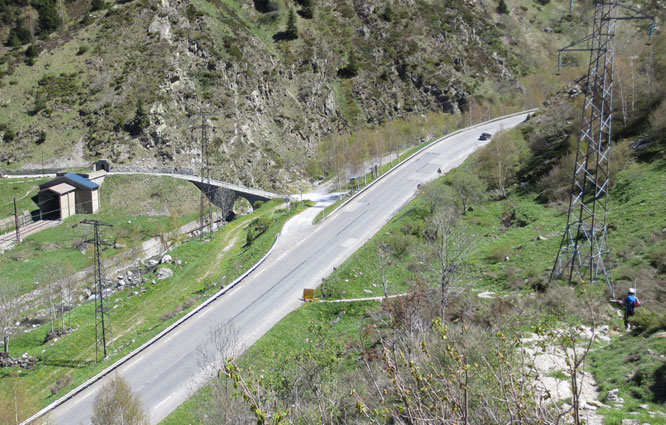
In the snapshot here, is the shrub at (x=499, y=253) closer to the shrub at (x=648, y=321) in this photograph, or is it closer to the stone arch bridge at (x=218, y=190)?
the shrub at (x=648, y=321)

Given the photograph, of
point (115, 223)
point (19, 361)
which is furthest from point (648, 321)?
point (115, 223)

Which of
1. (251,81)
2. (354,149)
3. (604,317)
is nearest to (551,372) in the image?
(604,317)

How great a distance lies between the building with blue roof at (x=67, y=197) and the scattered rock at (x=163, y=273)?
20377 millimetres

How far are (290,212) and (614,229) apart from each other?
1185 inches

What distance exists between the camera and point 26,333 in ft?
118

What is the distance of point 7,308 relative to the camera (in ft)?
116

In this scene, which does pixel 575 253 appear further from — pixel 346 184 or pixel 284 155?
pixel 284 155

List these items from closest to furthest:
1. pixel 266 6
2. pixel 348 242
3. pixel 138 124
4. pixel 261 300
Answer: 1. pixel 261 300
2. pixel 348 242
3. pixel 138 124
4. pixel 266 6

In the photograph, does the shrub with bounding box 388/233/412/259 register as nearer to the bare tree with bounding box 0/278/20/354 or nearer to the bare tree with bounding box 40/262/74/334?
the bare tree with bounding box 40/262/74/334

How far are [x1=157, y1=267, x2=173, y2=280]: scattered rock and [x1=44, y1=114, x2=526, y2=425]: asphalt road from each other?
1013 cm

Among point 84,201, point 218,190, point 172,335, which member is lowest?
point 172,335

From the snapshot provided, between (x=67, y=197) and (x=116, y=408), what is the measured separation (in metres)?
45.3

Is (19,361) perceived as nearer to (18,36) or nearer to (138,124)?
(138,124)

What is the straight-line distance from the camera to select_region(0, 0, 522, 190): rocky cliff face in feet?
236
